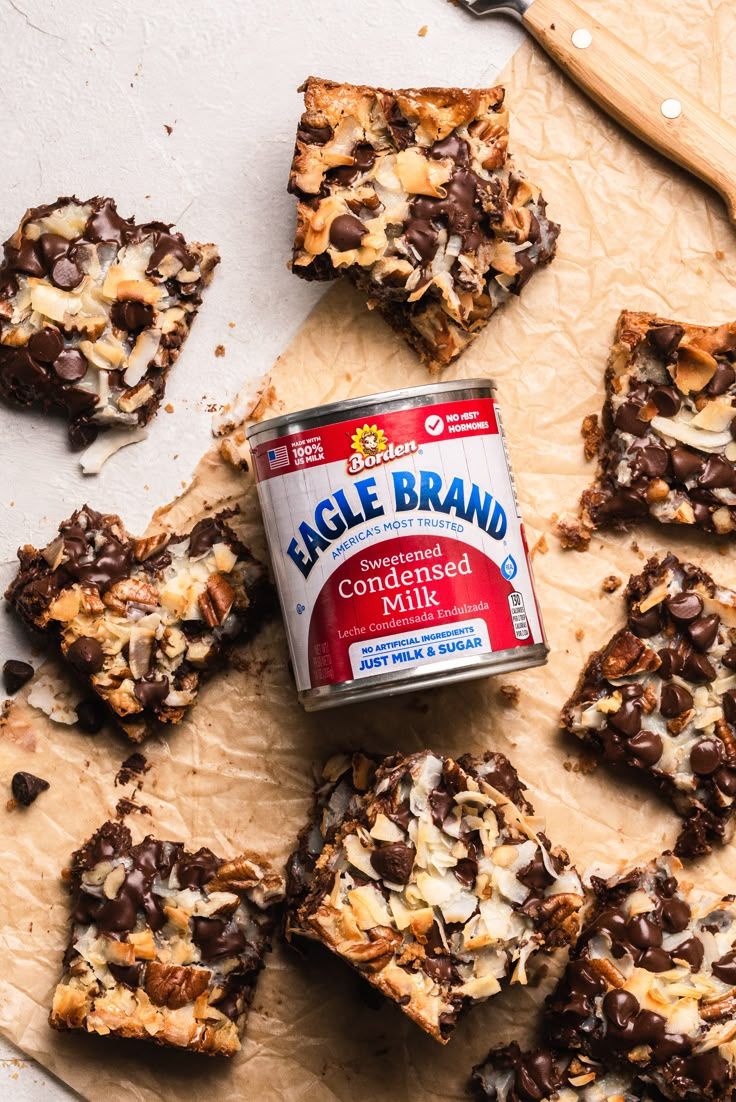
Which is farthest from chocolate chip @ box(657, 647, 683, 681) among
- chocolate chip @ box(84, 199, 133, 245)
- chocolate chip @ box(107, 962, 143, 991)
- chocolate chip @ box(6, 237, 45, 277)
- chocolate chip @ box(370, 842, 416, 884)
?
chocolate chip @ box(6, 237, 45, 277)

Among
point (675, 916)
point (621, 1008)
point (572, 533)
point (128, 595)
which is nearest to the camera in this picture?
point (621, 1008)

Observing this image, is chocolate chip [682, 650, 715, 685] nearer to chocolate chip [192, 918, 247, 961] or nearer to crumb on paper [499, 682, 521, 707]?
crumb on paper [499, 682, 521, 707]

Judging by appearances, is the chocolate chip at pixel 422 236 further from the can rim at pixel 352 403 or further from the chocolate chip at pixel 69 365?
the chocolate chip at pixel 69 365

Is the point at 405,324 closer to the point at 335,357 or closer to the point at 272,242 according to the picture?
the point at 335,357

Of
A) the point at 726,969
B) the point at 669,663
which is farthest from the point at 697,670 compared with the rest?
the point at 726,969

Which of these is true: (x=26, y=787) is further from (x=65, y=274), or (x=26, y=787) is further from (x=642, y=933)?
(x=642, y=933)
